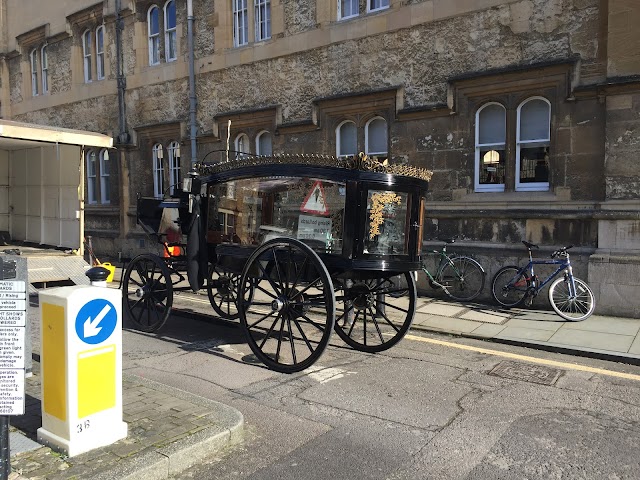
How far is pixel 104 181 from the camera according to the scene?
1845 centimetres

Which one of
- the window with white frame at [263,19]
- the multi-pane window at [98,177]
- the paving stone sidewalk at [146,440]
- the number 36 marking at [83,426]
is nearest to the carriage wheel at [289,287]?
the paving stone sidewalk at [146,440]

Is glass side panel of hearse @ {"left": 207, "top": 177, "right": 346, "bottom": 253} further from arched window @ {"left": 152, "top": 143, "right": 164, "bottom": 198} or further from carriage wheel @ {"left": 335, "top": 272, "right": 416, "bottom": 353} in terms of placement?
arched window @ {"left": 152, "top": 143, "right": 164, "bottom": 198}

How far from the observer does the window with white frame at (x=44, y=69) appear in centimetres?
2047

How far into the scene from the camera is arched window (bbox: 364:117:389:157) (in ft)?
38.2

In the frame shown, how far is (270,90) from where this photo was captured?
1330cm

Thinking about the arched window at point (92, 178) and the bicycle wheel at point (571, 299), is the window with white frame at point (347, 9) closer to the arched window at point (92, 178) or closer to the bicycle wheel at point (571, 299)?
the bicycle wheel at point (571, 299)

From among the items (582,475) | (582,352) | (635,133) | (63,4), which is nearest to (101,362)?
(582,475)

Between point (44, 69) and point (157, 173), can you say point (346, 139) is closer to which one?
point (157, 173)

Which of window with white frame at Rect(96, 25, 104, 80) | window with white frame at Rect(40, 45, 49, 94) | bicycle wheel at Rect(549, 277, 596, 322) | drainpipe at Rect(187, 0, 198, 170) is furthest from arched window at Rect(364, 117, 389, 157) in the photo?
window with white frame at Rect(40, 45, 49, 94)

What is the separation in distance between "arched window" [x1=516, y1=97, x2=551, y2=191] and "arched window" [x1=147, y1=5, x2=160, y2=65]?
11367mm

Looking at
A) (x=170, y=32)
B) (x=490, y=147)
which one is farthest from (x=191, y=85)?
(x=490, y=147)

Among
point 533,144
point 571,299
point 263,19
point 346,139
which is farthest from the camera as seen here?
point 263,19

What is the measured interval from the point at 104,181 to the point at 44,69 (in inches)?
235

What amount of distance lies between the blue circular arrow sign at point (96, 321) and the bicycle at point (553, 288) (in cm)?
691
